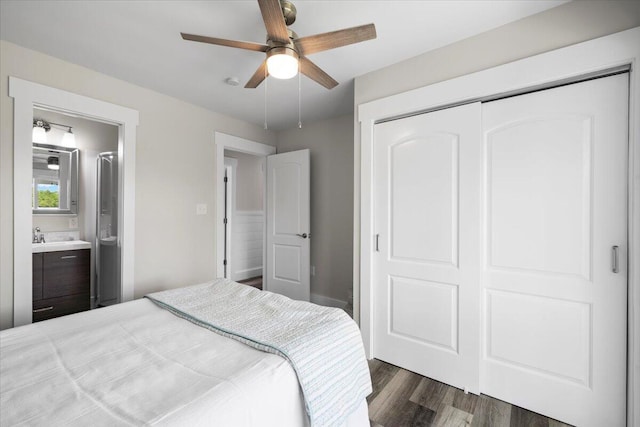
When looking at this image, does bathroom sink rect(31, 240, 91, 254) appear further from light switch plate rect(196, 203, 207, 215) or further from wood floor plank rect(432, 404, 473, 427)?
wood floor plank rect(432, 404, 473, 427)

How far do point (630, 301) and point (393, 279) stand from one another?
134 cm

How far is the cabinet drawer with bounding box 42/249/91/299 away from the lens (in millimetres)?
2936

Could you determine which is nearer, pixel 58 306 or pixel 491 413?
pixel 491 413

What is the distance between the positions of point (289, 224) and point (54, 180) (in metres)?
2.83

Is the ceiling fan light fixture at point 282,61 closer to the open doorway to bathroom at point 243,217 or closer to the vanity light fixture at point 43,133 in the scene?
the vanity light fixture at point 43,133

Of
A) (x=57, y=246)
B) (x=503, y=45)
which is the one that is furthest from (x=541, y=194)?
(x=57, y=246)

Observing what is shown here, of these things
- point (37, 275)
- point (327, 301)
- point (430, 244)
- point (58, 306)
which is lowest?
point (327, 301)

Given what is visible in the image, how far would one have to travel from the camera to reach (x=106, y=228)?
11.7 ft

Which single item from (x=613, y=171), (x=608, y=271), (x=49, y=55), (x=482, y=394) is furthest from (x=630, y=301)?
(x=49, y=55)

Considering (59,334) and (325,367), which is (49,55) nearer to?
(59,334)

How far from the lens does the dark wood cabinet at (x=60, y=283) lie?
112 inches

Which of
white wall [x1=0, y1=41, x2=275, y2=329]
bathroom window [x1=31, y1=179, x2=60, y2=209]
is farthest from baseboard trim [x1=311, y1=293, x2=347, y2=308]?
bathroom window [x1=31, y1=179, x2=60, y2=209]

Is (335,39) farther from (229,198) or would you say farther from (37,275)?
(229,198)

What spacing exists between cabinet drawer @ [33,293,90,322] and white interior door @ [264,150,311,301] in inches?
82.4
